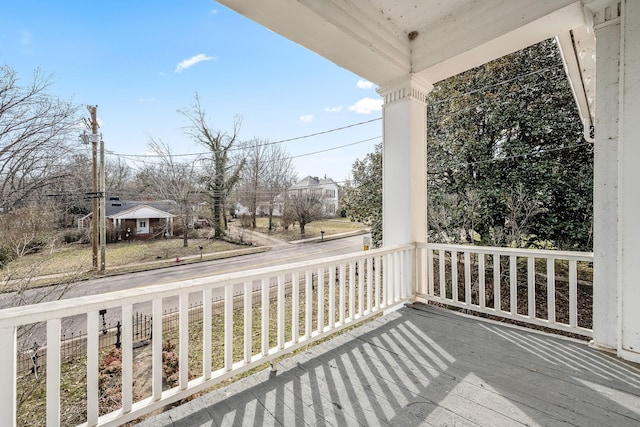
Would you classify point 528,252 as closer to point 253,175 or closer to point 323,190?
point 253,175

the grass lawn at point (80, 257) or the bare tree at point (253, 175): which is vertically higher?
the bare tree at point (253, 175)

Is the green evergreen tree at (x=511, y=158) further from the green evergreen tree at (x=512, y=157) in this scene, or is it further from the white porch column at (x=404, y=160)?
the white porch column at (x=404, y=160)

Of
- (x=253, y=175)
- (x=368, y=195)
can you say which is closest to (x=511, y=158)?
(x=368, y=195)

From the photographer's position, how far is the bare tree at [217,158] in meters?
3.82

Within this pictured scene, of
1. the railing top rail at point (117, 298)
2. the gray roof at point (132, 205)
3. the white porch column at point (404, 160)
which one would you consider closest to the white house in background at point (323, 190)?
the gray roof at point (132, 205)

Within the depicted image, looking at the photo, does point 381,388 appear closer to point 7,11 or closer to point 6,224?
point 6,224

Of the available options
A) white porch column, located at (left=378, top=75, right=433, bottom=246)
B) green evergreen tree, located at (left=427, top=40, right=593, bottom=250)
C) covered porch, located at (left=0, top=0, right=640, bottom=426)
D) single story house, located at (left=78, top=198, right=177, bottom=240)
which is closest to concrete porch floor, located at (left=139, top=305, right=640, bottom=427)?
covered porch, located at (left=0, top=0, right=640, bottom=426)

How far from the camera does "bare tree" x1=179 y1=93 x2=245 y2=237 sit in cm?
382

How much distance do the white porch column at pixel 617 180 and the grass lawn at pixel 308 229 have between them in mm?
3773

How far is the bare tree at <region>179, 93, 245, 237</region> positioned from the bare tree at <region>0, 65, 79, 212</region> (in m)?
1.42

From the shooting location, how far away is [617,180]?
70.7 inches

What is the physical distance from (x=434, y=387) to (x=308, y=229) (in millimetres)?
3878

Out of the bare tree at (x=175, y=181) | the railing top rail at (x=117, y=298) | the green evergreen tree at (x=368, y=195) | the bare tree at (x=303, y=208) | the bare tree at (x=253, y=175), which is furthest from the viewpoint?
the green evergreen tree at (x=368, y=195)

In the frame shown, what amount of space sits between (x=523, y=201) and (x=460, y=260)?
1600mm
